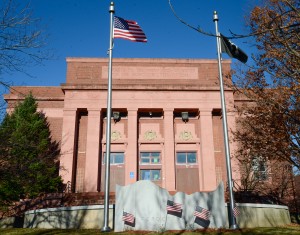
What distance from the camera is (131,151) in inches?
1013

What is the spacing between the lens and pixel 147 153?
26594 millimetres

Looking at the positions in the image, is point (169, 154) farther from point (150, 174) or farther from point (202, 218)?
point (202, 218)

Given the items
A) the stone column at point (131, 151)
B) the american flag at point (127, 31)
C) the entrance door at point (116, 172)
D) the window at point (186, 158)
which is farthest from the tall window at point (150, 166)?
the american flag at point (127, 31)

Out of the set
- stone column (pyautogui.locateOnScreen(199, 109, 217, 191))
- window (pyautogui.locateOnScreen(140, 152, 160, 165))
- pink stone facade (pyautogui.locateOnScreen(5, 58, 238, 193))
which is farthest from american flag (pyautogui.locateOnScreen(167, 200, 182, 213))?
window (pyautogui.locateOnScreen(140, 152, 160, 165))

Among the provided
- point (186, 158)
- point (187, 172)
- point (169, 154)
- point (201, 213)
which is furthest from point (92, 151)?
point (201, 213)

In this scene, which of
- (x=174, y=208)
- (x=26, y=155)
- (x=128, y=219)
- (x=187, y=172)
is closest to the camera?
(x=128, y=219)

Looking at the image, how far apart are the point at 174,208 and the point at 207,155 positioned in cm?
1489

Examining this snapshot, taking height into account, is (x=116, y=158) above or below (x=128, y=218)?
above

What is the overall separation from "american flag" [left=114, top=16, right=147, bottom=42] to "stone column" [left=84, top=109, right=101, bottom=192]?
44.0ft

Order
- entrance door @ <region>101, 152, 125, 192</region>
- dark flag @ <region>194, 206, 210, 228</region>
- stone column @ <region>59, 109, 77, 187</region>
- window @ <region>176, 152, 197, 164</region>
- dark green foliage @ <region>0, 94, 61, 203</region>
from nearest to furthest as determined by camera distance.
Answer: dark flag @ <region>194, 206, 210, 228</region> → dark green foliage @ <region>0, 94, 61, 203</region> → stone column @ <region>59, 109, 77, 187</region> → entrance door @ <region>101, 152, 125, 192</region> → window @ <region>176, 152, 197, 164</region>

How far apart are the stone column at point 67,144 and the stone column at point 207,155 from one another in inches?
395

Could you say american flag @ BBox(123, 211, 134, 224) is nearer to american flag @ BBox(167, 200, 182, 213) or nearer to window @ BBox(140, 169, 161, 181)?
american flag @ BBox(167, 200, 182, 213)

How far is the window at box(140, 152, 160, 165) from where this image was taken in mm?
26312

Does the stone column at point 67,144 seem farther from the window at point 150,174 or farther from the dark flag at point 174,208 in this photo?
the dark flag at point 174,208
